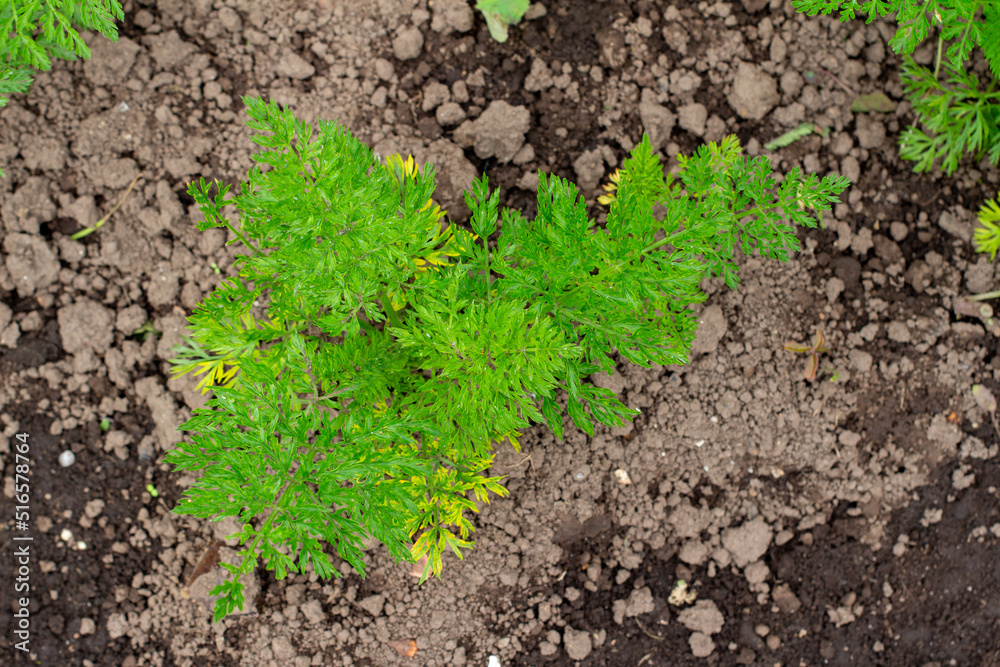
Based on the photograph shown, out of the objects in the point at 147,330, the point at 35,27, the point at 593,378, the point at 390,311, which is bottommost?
the point at 147,330

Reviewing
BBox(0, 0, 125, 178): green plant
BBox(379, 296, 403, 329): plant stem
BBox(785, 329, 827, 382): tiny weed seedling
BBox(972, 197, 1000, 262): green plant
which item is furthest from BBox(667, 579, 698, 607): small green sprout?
BBox(0, 0, 125, 178): green plant

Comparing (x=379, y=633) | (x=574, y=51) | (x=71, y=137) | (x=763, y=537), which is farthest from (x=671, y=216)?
(x=71, y=137)

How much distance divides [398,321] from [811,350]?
1.95 metres

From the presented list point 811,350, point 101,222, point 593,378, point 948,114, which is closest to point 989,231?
point 948,114

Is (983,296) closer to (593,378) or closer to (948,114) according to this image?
(948,114)

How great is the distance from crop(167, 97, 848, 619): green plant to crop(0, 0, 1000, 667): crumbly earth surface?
2.31 feet

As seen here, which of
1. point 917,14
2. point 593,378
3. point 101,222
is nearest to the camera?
point 917,14

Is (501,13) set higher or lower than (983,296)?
higher

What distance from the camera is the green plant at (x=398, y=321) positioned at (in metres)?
1.99

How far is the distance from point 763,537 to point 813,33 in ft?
7.92

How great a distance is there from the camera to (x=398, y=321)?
2.58 m

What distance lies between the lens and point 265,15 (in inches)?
129

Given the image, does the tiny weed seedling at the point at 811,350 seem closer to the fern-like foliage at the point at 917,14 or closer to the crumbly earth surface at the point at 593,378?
the crumbly earth surface at the point at 593,378

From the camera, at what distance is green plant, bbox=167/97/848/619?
199cm
